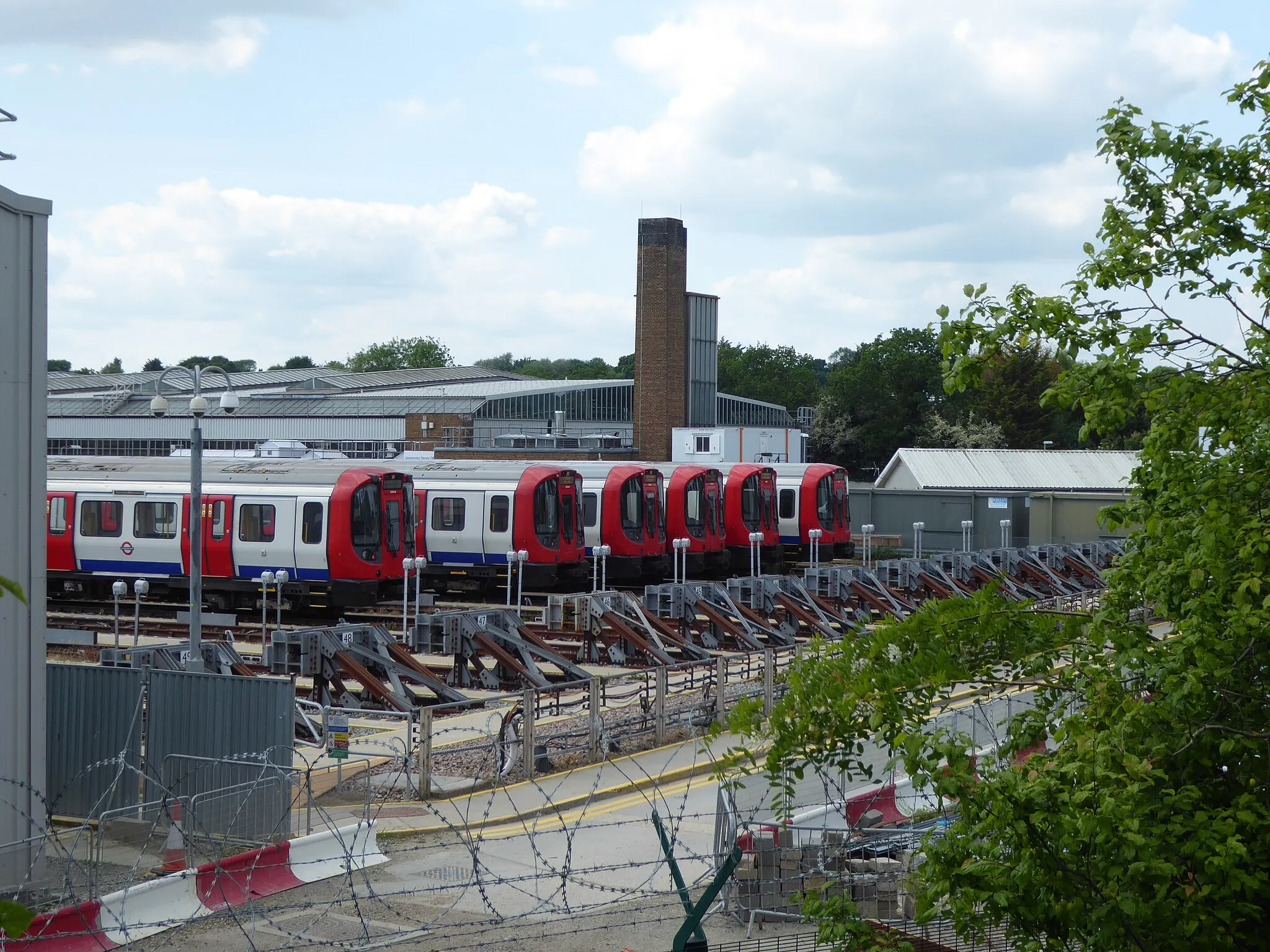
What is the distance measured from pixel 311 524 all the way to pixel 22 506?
17.4 meters

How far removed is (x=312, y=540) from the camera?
28953 millimetres

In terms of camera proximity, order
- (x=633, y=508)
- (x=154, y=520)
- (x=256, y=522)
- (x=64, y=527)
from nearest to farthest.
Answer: (x=256, y=522)
(x=154, y=520)
(x=64, y=527)
(x=633, y=508)

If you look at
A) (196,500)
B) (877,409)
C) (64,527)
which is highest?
(877,409)

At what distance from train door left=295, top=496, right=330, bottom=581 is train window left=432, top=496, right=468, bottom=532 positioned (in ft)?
15.6

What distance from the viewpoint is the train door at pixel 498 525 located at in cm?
3247

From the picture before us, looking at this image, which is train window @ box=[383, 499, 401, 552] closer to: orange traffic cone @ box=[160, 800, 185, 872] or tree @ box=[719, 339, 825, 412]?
orange traffic cone @ box=[160, 800, 185, 872]

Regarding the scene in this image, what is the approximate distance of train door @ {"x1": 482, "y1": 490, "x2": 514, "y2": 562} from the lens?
32.5 metres

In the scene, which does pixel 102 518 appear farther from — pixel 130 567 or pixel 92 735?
pixel 92 735

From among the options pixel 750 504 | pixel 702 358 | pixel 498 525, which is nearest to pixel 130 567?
pixel 498 525

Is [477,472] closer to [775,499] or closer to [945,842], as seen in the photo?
[775,499]

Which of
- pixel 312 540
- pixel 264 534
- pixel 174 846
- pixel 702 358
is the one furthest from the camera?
pixel 702 358

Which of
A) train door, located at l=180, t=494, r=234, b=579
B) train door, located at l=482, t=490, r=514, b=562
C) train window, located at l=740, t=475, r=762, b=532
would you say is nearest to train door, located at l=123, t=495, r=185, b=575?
train door, located at l=180, t=494, r=234, b=579

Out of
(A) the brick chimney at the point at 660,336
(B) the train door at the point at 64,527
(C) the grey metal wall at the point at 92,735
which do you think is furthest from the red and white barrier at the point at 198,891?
(A) the brick chimney at the point at 660,336

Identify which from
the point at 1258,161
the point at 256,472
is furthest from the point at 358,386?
the point at 1258,161
